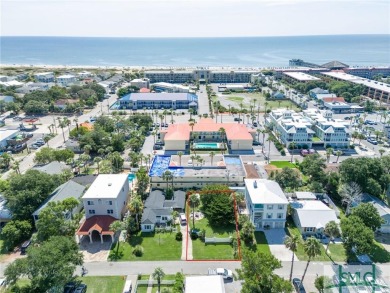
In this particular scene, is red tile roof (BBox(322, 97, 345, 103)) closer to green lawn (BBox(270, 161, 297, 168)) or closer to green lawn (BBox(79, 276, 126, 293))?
green lawn (BBox(270, 161, 297, 168))

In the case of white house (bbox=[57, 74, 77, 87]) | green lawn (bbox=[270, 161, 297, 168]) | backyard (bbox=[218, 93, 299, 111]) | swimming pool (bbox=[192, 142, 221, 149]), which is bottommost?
green lawn (bbox=[270, 161, 297, 168])

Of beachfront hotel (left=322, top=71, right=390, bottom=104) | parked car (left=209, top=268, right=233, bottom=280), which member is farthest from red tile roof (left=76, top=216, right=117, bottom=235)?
beachfront hotel (left=322, top=71, right=390, bottom=104)

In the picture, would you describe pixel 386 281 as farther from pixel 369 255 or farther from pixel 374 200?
pixel 374 200

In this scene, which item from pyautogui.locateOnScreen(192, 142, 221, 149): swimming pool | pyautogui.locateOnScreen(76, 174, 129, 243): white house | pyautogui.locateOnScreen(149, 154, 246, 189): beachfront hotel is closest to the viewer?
pyautogui.locateOnScreen(76, 174, 129, 243): white house

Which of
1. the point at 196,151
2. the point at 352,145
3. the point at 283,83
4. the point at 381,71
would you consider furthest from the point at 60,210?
the point at 381,71

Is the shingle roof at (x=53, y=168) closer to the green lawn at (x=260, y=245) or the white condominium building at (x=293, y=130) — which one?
the green lawn at (x=260, y=245)

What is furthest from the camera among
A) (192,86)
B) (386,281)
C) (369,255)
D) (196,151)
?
(192,86)
